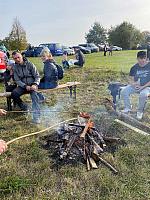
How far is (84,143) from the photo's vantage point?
4.27 metres

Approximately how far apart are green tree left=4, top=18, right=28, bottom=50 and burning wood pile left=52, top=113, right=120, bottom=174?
41.1 m

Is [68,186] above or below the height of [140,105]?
below

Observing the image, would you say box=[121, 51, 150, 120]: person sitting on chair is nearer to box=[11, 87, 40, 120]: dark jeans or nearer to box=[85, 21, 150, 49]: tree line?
box=[11, 87, 40, 120]: dark jeans

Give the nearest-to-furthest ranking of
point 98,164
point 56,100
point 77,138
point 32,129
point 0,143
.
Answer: point 0,143 < point 98,164 < point 77,138 < point 32,129 < point 56,100

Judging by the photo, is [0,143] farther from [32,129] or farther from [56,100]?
[56,100]

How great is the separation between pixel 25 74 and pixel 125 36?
56.0 metres

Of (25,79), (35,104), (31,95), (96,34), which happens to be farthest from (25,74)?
(96,34)

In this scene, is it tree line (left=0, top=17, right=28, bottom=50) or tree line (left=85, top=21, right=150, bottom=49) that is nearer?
tree line (left=0, top=17, right=28, bottom=50)

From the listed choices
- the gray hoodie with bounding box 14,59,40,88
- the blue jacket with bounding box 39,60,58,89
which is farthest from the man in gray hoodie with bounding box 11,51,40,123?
the blue jacket with bounding box 39,60,58,89

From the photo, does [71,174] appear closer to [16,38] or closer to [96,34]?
[16,38]

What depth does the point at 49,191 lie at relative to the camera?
3453 millimetres

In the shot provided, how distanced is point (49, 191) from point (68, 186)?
0.24 meters

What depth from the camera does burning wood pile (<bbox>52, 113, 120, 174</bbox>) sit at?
4094mm

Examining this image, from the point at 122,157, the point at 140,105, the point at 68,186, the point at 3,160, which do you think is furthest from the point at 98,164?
the point at 140,105
